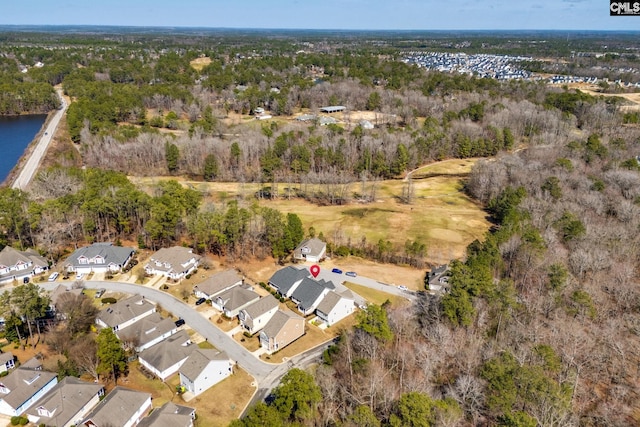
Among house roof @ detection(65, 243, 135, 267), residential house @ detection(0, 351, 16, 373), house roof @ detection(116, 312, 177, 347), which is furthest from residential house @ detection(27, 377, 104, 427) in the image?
house roof @ detection(65, 243, 135, 267)

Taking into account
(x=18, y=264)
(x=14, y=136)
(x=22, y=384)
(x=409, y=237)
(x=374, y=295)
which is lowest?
(x=374, y=295)

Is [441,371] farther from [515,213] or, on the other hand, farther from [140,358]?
[515,213]

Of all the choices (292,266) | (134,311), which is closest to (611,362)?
(292,266)

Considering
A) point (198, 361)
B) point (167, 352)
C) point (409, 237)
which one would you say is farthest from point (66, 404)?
point (409, 237)

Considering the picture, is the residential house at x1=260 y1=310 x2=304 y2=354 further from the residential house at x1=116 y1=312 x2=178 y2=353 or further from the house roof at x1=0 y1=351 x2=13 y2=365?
the house roof at x1=0 y1=351 x2=13 y2=365

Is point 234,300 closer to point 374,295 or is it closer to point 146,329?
point 146,329
